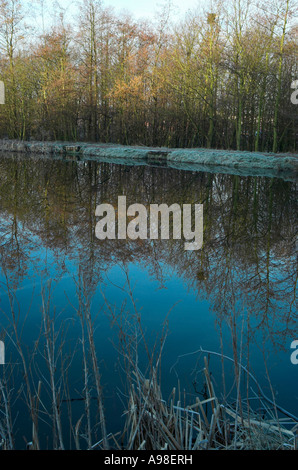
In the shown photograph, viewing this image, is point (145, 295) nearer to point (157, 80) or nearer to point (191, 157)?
point (191, 157)

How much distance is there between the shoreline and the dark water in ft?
23.7

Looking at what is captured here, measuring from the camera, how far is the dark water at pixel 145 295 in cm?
291

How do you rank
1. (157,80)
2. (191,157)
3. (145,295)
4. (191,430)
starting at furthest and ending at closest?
(157,80), (191,157), (145,295), (191,430)

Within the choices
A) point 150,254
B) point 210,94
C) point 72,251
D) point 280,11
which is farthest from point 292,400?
point 210,94

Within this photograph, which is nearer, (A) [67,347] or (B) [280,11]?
(A) [67,347]

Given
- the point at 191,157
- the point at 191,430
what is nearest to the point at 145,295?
the point at 191,430

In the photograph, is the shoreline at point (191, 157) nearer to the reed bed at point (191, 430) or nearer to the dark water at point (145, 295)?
the dark water at point (145, 295)

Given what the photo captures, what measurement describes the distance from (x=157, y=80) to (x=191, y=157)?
861cm

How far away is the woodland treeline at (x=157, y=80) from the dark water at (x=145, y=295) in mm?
12700

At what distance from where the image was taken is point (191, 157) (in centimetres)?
2062

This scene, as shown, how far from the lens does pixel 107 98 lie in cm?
2898

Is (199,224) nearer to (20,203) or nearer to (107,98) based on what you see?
(20,203)

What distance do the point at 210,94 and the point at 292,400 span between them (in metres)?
22.6

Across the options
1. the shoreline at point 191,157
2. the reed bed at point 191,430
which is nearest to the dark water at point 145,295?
the reed bed at point 191,430
